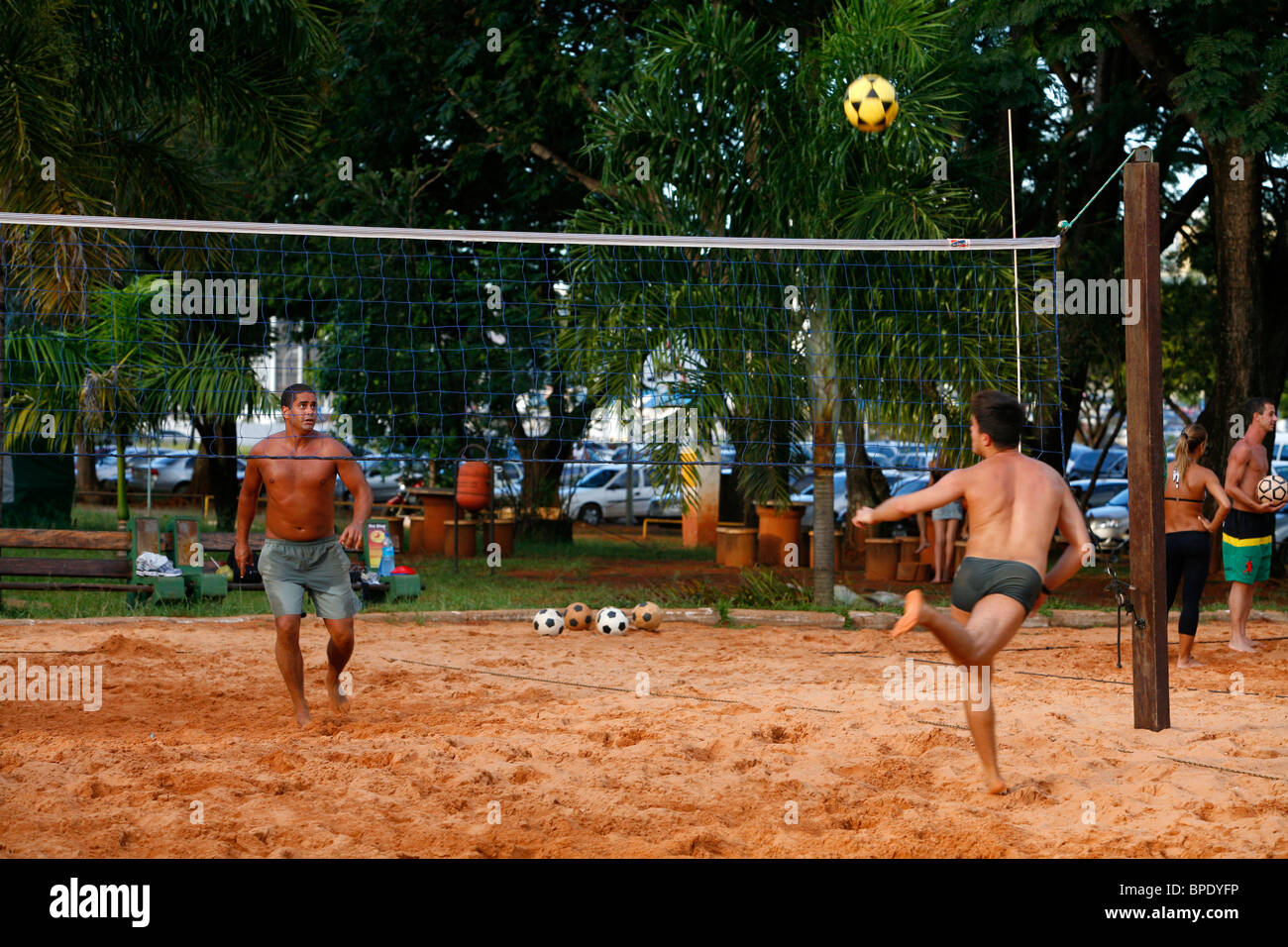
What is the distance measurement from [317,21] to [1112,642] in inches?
338

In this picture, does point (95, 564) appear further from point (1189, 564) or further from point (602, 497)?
point (602, 497)

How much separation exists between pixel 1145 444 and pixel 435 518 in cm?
1190

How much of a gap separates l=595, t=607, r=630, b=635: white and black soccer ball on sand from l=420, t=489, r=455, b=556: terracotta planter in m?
7.66

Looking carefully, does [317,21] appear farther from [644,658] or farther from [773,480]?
[644,658]

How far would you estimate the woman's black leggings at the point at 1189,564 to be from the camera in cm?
777

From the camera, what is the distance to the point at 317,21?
36.8 ft

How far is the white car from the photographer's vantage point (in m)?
24.0

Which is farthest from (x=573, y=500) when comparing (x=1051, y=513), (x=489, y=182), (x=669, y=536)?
(x=1051, y=513)

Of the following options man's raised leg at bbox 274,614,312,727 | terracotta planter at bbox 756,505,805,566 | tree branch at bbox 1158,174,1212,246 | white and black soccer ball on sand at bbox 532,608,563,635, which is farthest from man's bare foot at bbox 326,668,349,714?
tree branch at bbox 1158,174,1212,246

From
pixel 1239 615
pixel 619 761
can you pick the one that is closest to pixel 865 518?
pixel 619 761

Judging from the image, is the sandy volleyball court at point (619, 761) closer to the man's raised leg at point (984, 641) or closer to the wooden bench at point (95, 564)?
the man's raised leg at point (984, 641)

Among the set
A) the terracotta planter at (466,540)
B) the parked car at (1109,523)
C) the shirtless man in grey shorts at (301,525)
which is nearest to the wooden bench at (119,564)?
the shirtless man in grey shorts at (301,525)

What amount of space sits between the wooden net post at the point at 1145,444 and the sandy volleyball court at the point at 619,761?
1.03 feet

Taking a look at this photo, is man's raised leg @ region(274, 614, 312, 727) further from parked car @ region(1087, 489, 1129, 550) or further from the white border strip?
parked car @ region(1087, 489, 1129, 550)
